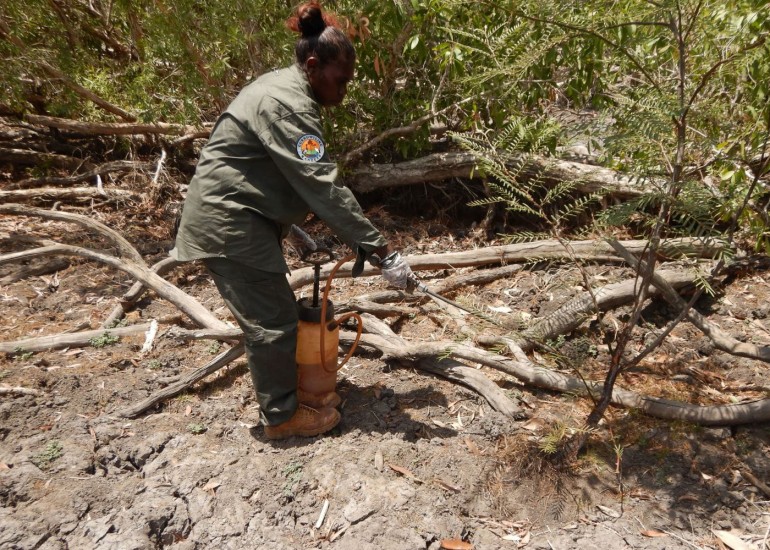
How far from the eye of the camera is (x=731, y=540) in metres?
2.53

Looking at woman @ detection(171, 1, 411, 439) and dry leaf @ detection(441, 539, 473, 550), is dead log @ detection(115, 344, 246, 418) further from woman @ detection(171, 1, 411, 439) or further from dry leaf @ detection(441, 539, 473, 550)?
dry leaf @ detection(441, 539, 473, 550)

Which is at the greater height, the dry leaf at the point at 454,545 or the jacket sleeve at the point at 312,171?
the jacket sleeve at the point at 312,171

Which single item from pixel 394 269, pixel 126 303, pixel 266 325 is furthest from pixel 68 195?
pixel 394 269

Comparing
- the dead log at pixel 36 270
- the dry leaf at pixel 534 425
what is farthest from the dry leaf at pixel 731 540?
the dead log at pixel 36 270

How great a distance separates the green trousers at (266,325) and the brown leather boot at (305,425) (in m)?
0.07

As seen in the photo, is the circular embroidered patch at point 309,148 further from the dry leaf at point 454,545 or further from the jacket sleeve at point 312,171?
the dry leaf at point 454,545

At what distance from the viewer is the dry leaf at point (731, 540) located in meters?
2.49

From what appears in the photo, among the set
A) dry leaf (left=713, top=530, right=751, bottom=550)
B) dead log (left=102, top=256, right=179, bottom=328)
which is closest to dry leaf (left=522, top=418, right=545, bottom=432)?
dry leaf (left=713, top=530, right=751, bottom=550)

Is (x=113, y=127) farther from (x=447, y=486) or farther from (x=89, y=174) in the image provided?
(x=447, y=486)

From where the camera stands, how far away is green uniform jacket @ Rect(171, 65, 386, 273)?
2.63 m

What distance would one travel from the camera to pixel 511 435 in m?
3.10

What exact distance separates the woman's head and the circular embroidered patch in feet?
1.04

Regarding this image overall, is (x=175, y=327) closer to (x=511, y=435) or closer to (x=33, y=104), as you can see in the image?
(x=511, y=435)

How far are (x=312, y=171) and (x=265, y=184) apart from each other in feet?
1.01
